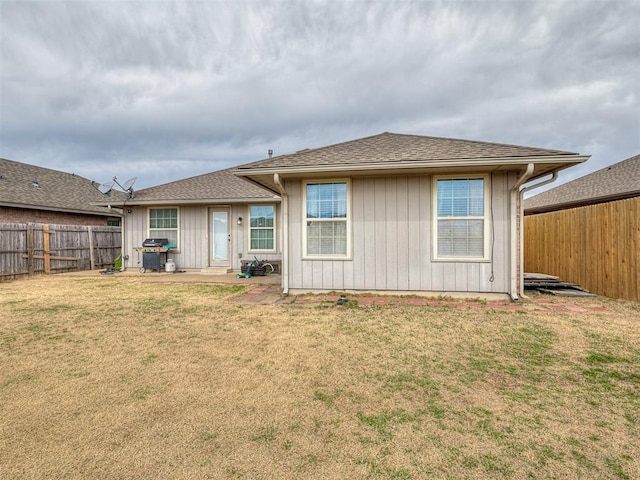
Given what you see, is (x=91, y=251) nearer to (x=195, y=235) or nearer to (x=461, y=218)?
(x=195, y=235)

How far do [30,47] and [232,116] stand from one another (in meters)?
7.91

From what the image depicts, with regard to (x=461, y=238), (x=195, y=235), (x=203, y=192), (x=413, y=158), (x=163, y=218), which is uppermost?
(x=203, y=192)

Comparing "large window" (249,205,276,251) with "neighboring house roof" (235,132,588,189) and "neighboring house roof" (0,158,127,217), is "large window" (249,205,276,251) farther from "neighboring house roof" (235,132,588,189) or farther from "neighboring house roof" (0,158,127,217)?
"neighboring house roof" (0,158,127,217)

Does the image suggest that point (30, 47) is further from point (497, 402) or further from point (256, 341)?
point (497, 402)

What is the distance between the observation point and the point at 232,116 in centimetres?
1647

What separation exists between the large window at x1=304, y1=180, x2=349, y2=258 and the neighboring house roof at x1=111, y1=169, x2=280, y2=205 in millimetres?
3348

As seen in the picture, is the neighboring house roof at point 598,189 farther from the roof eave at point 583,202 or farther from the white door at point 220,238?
the white door at point 220,238

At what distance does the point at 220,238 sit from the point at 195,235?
87 cm

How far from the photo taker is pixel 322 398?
245 cm

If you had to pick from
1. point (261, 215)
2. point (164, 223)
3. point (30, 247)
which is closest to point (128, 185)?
point (164, 223)

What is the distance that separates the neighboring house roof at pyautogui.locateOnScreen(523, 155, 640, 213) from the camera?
982 cm

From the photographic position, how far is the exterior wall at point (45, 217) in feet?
39.4

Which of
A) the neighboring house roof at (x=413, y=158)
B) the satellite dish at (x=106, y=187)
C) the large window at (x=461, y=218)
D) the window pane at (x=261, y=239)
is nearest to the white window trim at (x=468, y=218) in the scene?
the large window at (x=461, y=218)

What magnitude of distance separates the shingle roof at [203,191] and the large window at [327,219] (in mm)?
3675
